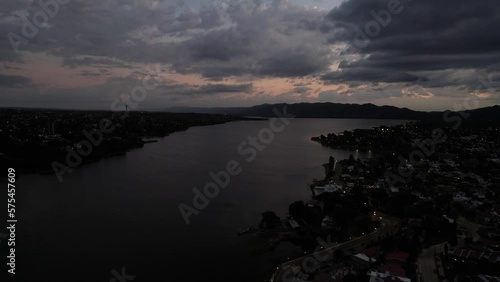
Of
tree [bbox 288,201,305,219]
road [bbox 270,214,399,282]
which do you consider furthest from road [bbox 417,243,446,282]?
tree [bbox 288,201,305,219]

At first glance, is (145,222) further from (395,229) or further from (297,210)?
(395,229)

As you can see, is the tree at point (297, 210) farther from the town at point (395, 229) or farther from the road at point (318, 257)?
the road at point (318, 257)

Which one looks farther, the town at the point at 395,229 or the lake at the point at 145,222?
the lake at the point at 145,222

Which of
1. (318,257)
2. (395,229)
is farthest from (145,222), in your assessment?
(395,229)

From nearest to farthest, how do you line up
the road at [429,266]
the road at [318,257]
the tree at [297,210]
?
the road at [429,266], the road at [318,257], the tree at [297,210]

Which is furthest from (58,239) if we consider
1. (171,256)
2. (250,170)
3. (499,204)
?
(499,204)

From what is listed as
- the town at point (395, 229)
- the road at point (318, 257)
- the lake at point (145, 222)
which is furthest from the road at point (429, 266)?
the lake at point (145, 222)

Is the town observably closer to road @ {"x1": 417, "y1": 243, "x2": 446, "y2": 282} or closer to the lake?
road @ {"x1": 417, "y1": 243, "x2": 446, "y2": 282}

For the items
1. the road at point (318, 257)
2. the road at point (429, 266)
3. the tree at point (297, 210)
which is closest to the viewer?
the road at point (429, 266)
